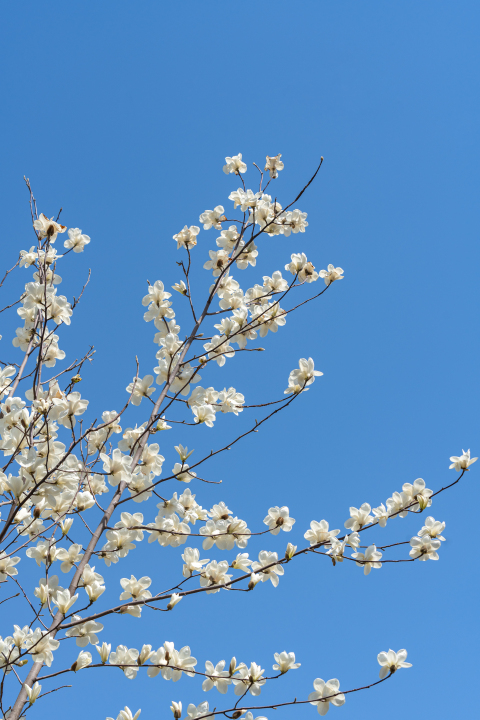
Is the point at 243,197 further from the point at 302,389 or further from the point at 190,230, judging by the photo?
the point at 302,389

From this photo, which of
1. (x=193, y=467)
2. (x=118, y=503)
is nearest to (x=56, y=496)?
(x=118, y=503)

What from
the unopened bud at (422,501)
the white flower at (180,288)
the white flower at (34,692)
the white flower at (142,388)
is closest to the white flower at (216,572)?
the white flower at (34,692)

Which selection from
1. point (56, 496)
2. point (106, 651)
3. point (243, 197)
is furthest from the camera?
point (243, 197)

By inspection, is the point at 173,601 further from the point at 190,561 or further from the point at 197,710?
the point at 197,710

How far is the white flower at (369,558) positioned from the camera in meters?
2.42

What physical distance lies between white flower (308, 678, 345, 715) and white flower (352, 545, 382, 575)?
528 mm

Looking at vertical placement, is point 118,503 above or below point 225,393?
below

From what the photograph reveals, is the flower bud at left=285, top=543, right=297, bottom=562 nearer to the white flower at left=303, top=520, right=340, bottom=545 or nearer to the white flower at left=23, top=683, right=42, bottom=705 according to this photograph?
the white flower at left=303, top=520, right=340, bottom=545

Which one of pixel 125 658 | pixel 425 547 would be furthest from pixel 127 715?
pixel 425 547

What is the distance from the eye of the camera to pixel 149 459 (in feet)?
8.30

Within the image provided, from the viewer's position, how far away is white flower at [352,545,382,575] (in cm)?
242

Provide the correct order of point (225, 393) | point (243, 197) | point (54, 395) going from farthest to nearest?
point (243, 197), point (225, 393), point (54, 395)

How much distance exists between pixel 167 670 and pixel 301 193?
272cm

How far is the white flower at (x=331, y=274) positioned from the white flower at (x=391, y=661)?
2216mm
